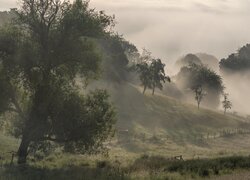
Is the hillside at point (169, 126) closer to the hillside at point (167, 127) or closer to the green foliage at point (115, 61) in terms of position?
the hillside at point (167, 127)

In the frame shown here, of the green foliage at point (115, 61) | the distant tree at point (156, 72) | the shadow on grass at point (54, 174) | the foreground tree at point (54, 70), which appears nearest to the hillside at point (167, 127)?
the green foliage at point (115, 61)

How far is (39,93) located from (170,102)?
10347 centimetres

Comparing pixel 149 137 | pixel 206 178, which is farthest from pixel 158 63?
pixel 206 178

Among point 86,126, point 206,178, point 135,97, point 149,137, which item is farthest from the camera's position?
point 135,97

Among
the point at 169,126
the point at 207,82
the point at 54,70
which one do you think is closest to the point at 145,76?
the point at 169,126

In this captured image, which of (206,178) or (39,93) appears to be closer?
(206,178)

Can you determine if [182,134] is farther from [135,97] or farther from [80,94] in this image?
[80,94]

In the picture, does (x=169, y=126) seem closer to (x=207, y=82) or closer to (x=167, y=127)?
(x=167, y=127)

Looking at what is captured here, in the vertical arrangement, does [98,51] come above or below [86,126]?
above

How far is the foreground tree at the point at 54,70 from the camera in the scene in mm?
36938

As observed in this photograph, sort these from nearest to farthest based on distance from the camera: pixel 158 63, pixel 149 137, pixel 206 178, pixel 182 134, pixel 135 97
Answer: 1. pixel 206 178
2. pixel 149 137
3. pixel 182 134
4. pixel 135 97
5. pixel 158 63

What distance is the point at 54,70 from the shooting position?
37938 mm

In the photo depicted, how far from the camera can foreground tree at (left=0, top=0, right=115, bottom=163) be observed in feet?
121

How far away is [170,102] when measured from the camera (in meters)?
139
